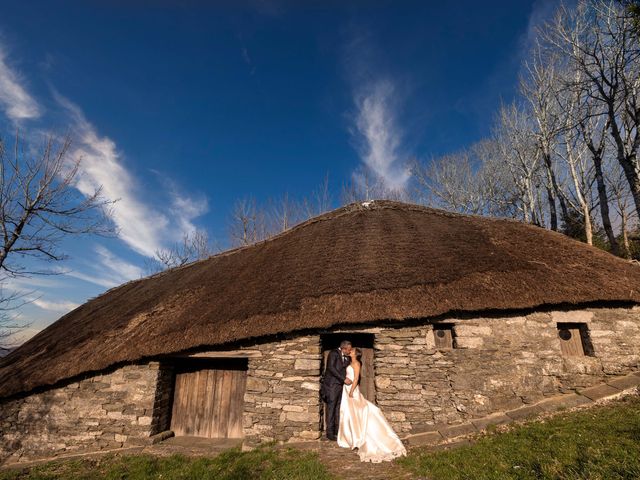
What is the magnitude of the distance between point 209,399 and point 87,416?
2.84 meters

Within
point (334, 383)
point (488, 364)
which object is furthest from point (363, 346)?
point (488, 364)

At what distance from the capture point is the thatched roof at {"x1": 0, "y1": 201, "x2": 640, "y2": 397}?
6703 mm

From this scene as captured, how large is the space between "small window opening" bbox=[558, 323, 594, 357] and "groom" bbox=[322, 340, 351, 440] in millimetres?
4568

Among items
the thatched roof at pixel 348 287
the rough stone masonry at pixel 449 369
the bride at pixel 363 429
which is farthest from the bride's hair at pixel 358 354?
the thatched roof at pixel 348 287

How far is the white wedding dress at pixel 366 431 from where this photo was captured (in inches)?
209

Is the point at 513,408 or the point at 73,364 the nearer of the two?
the point at 513,408

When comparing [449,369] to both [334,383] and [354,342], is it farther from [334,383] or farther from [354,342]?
[334,383]

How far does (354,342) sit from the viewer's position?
289 inches

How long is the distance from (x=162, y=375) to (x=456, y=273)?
7318 mm

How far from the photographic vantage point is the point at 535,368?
6.38 m

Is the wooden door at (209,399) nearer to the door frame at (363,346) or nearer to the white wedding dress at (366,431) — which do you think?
the door frame at (363,346)

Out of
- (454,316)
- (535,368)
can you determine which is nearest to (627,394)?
(535,368)

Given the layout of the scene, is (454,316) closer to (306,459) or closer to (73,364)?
(306,459)

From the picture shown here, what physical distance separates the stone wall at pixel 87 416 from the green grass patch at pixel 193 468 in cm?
72
